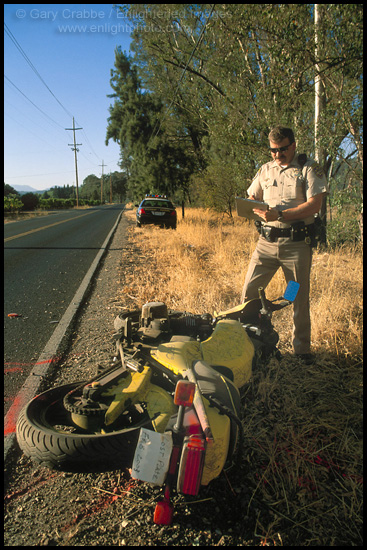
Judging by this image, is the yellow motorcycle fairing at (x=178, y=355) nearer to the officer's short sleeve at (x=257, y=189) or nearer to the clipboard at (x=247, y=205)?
the clipboard at (x=247, y=205)

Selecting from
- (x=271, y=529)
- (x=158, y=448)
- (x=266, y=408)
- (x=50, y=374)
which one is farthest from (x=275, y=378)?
(x=50, y=374)

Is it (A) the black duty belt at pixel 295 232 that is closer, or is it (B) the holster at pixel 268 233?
(A) the black duty belt at pixel 295 232

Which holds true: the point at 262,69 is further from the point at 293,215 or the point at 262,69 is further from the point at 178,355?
the point at 178,355

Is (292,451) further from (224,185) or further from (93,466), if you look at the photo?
(224,185)

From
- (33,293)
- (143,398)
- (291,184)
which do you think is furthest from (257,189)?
(33,293)

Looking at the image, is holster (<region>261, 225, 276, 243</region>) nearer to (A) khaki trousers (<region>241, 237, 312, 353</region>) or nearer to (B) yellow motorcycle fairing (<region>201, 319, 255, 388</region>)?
(A) khaki trousers (<region>241, 237, 312, 353</region>)

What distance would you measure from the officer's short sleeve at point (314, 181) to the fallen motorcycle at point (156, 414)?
4.69 ft

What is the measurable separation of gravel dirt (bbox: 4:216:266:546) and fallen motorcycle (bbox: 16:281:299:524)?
15cm

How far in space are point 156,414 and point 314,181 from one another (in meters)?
2.39

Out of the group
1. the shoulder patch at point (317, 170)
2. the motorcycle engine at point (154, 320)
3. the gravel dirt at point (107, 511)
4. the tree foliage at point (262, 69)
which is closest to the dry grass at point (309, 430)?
the gravel dirt at point (107, 511)

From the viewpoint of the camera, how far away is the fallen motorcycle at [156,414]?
4.70ft

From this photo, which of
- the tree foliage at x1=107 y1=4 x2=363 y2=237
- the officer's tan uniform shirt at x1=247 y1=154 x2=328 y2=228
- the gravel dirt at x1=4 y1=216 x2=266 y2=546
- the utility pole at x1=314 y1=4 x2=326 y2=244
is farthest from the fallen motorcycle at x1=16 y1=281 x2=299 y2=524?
the tree foliage at x1=107 y1=4 x2=363 y2=237

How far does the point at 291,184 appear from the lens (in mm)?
3148

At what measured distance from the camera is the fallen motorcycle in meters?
1.43
